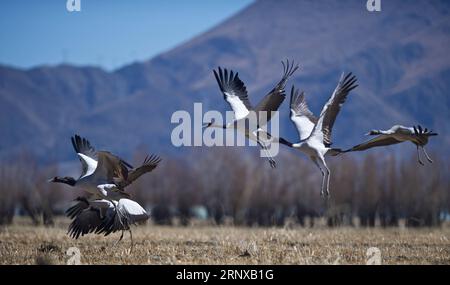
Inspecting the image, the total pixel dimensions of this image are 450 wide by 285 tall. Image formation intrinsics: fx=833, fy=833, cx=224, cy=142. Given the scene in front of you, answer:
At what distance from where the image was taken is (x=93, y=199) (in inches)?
587

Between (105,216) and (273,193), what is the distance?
16.1m

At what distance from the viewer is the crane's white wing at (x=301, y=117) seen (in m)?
16.1

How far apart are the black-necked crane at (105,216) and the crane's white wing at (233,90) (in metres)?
3.09

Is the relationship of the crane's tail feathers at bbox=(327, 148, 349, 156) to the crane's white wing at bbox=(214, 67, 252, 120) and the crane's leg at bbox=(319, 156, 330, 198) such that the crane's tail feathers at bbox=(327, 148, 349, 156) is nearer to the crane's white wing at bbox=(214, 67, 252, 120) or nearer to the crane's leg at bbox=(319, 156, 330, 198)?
the crane's leg at bbox=(319, 156, 330, 198)

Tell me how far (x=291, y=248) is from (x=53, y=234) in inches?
241

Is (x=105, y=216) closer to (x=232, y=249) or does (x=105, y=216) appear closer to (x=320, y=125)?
(x=232, y=249)

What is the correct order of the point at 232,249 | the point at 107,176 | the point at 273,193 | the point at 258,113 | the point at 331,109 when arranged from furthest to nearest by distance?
1. the point at 273,193
2. the point at 258,113
3. the point at 331,109
4. the point at 107,176
5. the point at 232,249

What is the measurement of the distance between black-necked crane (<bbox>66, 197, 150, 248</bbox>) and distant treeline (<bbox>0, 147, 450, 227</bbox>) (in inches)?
302

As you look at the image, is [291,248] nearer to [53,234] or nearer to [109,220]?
[109,220]

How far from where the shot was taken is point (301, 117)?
16.5 metres

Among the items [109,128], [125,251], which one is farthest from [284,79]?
[109,128]

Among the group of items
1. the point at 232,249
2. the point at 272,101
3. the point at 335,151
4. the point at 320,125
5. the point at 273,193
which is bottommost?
the point at 232,249

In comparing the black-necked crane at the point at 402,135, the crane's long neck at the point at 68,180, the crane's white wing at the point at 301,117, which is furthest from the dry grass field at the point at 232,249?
the crane's white wing at the point at 301,117

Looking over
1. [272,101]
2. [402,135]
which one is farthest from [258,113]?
[402,135]
